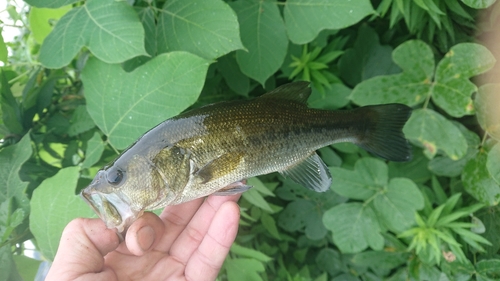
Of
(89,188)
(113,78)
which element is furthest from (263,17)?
(89,188)

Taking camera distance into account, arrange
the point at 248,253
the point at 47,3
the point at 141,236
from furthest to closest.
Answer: the point at 248,253, the point at 47,3, the point at 141,236

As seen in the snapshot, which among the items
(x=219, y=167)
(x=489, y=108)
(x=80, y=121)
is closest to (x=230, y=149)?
(x=219, y=167)

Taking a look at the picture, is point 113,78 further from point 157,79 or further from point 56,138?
point 56,138

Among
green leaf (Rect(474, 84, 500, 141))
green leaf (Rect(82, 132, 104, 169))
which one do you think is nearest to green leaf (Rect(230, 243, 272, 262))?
green leaf (Rect(82, 132, 104, 169))

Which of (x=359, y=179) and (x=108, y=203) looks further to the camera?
(x=359, y=179)

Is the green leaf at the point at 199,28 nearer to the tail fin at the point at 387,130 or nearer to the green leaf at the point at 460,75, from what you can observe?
the tail fin at the point at 387,130

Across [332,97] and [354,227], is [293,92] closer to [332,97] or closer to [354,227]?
[332,97]

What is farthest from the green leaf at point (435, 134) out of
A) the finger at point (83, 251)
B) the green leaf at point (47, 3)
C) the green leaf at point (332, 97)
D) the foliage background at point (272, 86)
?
the green leaf at point (47, 3)
